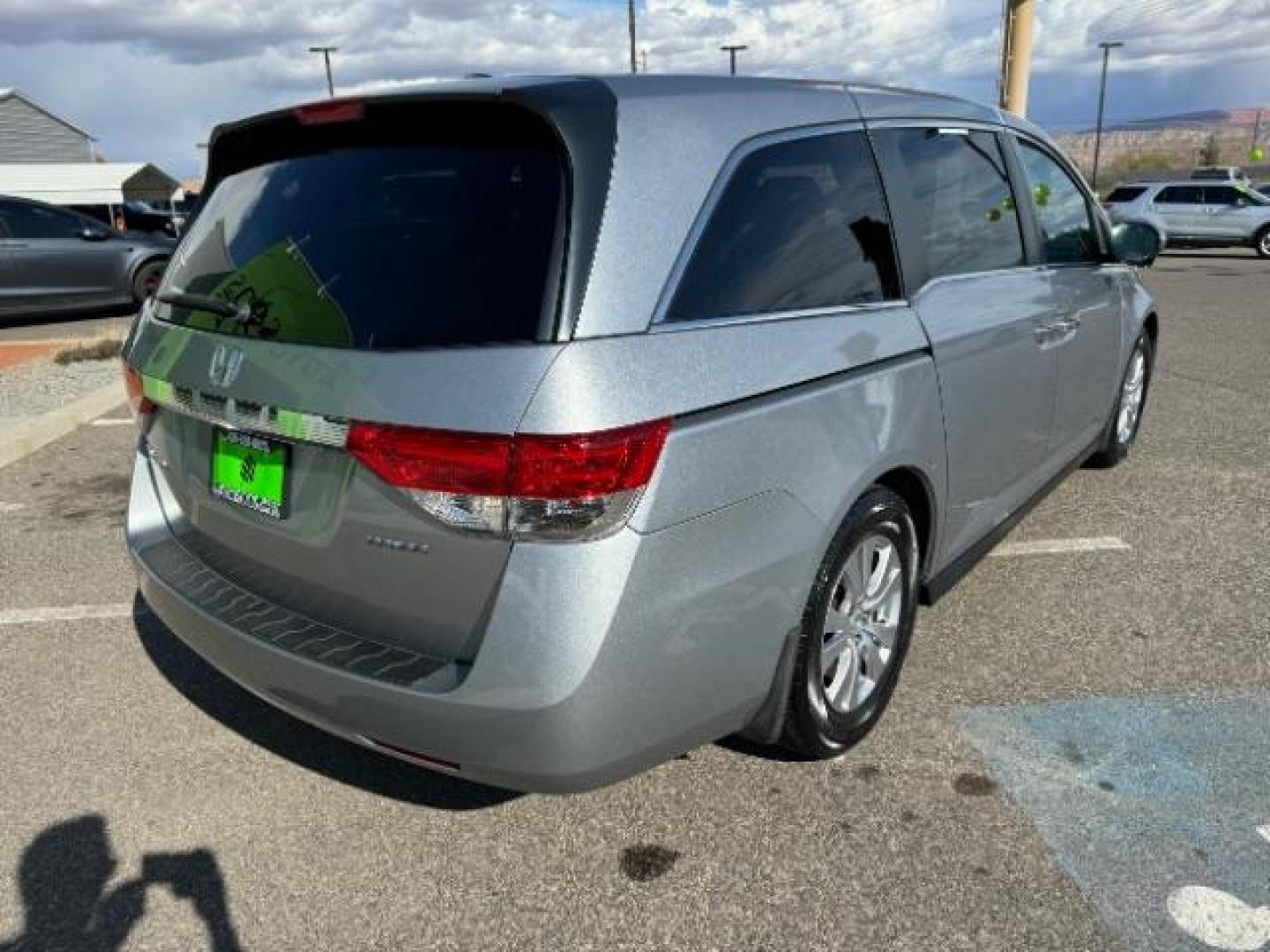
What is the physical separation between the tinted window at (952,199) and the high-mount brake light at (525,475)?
142 centimetres

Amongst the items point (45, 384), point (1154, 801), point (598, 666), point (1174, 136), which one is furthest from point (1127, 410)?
point (1174, 136)

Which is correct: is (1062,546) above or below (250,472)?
below

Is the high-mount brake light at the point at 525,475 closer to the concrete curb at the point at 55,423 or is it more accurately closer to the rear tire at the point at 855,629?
the rear tire at the point at 855,629

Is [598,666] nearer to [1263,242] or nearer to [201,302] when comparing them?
[201,302]

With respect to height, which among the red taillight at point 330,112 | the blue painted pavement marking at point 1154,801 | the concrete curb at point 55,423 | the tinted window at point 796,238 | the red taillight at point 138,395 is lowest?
the blue painted pavement marking at point 1154,801

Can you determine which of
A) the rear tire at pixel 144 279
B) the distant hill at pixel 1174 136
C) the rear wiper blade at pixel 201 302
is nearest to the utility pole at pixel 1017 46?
the rear tire at pixel 144 279

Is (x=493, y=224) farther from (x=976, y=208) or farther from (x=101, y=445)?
(x=101, y=445)

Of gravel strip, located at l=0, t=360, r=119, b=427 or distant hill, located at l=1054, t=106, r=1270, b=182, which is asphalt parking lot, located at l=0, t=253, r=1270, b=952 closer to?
gravel strip, located at l=0, t=360, r=119, b=427

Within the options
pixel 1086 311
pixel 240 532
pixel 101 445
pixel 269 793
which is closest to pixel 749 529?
pixel 240 532

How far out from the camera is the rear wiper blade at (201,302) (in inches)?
97.5

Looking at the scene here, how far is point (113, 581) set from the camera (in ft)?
13.8

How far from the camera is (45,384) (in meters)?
7.89

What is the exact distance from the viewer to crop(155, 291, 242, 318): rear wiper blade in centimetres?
248

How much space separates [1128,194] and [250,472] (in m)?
26.1
